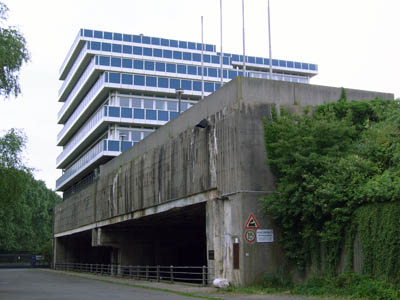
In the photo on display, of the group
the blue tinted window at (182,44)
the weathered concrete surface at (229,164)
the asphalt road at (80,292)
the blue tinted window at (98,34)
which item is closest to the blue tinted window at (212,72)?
the blue tinted window at (182,44)

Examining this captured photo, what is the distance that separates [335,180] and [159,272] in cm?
1259

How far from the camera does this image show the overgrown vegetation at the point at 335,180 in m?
15.3

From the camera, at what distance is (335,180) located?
16.8 metres

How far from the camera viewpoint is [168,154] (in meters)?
26.9

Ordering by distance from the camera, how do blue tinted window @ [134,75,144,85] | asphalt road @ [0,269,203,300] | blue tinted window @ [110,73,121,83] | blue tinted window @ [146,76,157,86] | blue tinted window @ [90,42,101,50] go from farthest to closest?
blue tinted window @ [90,42,101,50] → blue tinted window @ [146,76,157,86] → blue tinted window @ [134,75,144,85] → blue tinted window @ [110,73,121,83] → asphalt road @ [0,269,203,300]

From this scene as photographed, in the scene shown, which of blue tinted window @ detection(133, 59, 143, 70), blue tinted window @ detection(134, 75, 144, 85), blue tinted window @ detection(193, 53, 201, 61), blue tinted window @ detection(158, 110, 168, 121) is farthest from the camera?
blue tinted window @ detection(193, 53, 201, 61)

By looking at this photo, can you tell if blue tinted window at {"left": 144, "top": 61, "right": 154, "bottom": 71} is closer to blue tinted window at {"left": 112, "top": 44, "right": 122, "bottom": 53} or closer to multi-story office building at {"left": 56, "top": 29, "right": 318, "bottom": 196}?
multi-story office building at {"left": 56, "top": 29, "right": 318, "bottom": 196}

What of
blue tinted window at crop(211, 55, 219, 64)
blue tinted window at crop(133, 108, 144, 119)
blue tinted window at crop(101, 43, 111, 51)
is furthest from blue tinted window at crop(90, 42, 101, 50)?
blue tinted window at crop(211, 55, 219, 64)

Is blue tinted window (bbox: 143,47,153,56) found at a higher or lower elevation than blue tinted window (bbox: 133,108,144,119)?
higher

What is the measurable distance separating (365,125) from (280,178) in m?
3.62

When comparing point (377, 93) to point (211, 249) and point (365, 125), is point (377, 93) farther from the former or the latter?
point (211, 249)

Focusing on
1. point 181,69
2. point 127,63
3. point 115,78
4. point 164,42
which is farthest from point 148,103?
point 164,42

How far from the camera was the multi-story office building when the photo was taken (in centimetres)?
5316

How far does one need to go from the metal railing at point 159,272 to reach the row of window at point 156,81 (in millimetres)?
18713
